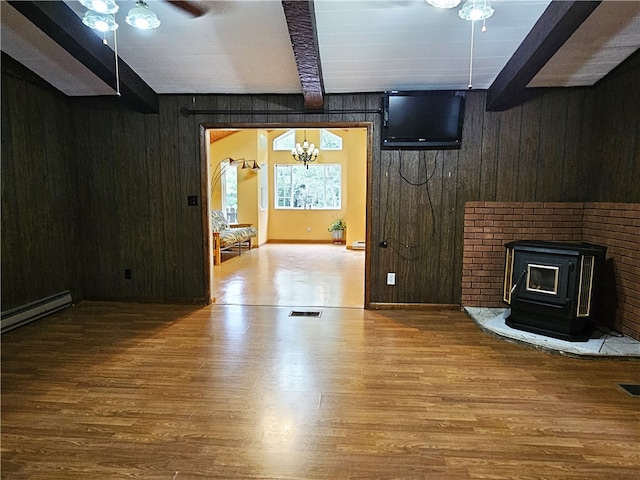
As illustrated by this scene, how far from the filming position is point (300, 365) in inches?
108

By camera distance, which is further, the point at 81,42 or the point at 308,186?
the point at 308,186

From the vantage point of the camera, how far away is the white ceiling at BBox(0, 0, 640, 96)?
8.74 ft

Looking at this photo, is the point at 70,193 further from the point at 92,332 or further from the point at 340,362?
the point at 340,362

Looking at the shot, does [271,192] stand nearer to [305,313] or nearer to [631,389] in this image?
[305,313]

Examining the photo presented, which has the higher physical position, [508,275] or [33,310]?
[508,275]

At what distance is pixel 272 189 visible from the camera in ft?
32.9

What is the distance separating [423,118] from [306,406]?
287 cm

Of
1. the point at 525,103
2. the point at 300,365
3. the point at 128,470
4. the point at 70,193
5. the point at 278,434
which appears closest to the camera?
the point at 128,470

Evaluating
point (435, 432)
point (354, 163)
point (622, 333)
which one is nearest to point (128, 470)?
point (435, 432)

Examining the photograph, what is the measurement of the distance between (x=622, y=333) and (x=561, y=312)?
0.65 meters

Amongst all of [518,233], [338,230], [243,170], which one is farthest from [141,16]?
[338,230]

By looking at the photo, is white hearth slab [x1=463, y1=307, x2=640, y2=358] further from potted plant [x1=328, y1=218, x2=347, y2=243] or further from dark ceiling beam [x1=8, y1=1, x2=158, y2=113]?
potted plant [x1=328, y1=218, x2=347, y2=243]

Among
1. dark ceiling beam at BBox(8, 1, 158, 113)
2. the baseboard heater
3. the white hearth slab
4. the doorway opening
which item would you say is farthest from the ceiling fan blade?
the doorway opening

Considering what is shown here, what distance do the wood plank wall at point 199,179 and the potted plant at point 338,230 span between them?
5.48 metres
